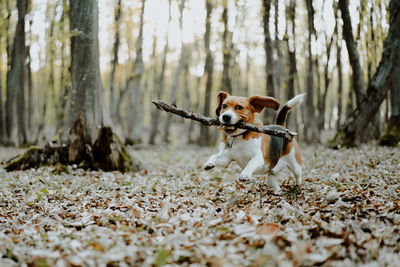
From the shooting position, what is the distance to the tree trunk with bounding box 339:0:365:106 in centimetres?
1207

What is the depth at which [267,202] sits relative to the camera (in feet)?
16.8

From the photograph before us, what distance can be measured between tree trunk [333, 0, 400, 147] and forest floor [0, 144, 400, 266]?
471 centimetres

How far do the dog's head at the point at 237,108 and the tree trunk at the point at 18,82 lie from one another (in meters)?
15.8

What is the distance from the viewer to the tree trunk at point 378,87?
10.1 metres

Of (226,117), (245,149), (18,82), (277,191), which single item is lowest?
(277,191)

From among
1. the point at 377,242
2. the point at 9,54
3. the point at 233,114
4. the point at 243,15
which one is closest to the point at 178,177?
the point at 233,114

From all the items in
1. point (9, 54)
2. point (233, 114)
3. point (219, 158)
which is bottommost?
point (219, 158)

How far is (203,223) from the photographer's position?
3945mm

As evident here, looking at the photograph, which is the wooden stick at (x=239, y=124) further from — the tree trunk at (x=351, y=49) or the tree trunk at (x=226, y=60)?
the tree trunk at (x=226, y=60)

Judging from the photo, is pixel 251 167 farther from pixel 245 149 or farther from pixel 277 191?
pixel 277 191

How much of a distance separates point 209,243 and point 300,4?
71.3ft

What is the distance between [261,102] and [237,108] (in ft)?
1.78

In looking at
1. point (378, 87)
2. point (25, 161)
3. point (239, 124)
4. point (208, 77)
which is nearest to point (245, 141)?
point (239, 124)

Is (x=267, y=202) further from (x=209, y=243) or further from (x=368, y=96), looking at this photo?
(x=368, y=96)
